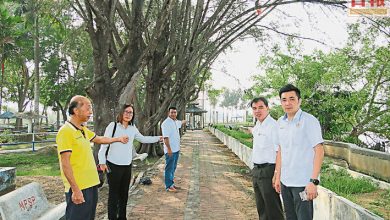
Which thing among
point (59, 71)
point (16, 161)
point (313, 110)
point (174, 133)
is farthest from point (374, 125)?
point (59, 71)

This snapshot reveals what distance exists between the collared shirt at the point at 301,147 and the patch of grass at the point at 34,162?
32.2 feet

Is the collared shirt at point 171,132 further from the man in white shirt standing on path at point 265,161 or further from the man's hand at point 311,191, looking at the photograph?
the man's hand at point 311,191

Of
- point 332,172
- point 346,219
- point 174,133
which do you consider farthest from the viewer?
point 332,172

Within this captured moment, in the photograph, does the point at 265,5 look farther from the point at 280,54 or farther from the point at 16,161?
the point at 16,161

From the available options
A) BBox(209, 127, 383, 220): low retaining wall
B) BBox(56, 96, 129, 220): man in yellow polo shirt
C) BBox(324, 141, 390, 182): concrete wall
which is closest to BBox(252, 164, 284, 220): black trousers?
BBox(209, 127, 383, 220): low retaining wall

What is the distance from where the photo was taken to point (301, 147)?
355 cm

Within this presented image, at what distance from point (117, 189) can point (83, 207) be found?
4.98 feet

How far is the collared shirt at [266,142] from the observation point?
459cm

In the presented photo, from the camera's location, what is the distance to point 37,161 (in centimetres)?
1542

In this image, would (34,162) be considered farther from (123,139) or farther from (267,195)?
(267,195)

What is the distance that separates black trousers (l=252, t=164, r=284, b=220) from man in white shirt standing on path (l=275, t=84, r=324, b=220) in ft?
2.41

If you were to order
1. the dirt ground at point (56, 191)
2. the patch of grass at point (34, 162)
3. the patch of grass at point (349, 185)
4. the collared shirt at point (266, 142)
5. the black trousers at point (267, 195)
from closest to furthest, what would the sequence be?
the black trousers at point (267, 195), the collared shirt at point (266, 142), the dirt ground at point (56, 191), the patch of grass at point (349, 185), the patch of grass at point (34, 162)

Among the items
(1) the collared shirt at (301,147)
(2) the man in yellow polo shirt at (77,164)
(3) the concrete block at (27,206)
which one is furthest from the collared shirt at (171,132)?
(1) the collared shirt at (301,147)

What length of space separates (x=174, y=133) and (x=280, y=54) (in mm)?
14944
